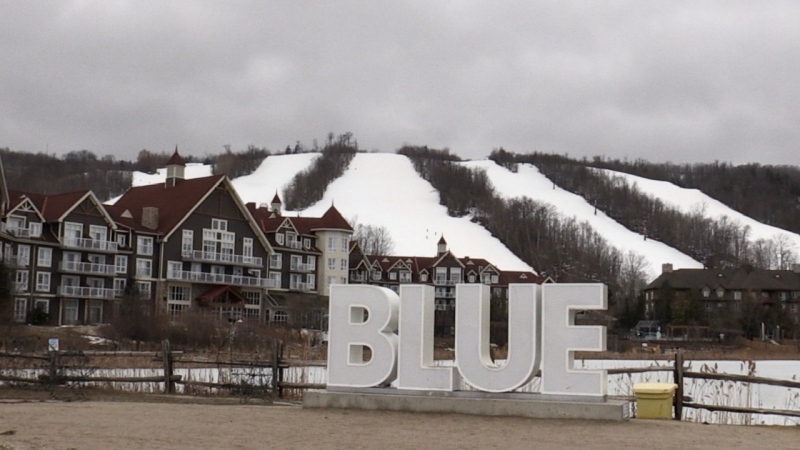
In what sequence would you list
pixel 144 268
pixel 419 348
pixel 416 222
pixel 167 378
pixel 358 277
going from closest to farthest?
pixel 419 348
pixel 167 378
pixel 144 268
pixel 358 277
pixel 416 222

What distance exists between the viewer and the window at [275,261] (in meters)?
87.9

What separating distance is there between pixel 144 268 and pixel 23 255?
34.9ft

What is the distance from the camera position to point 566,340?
1842 cm

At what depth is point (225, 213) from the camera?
267 ft

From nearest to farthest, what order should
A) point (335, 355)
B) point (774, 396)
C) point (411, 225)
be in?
point (335, 355), point (774, 396), point (411, 225)

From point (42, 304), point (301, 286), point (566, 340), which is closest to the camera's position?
point (566, 340)

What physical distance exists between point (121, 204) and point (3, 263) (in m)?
28.8

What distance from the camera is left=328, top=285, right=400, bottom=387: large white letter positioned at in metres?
20.2

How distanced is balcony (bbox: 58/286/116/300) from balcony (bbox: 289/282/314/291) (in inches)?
818

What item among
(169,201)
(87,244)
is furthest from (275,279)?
(87,244)

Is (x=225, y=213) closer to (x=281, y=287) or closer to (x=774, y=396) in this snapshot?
(x=281, y=287)

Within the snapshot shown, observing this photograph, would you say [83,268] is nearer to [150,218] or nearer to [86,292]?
[86,292]

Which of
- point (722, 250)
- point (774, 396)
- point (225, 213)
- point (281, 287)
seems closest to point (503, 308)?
point (281, 287)

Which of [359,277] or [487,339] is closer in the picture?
[487,339]
